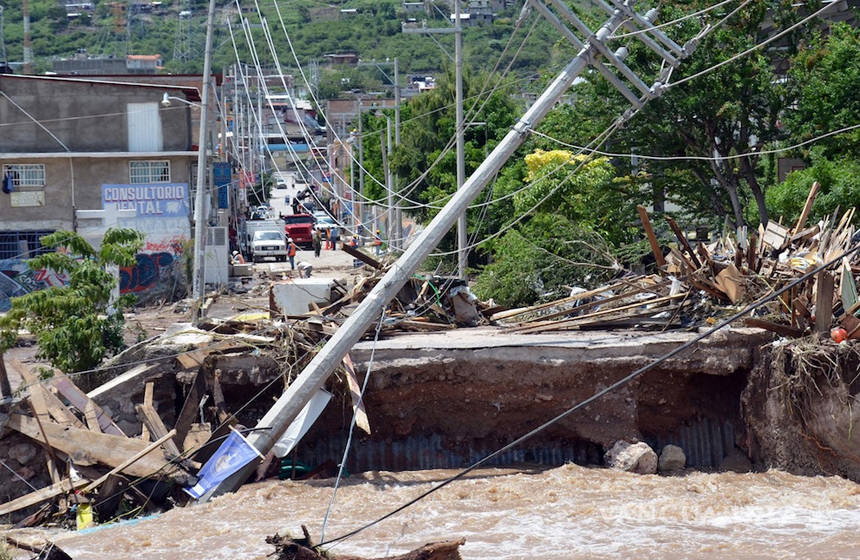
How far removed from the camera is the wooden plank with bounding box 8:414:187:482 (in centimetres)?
1475

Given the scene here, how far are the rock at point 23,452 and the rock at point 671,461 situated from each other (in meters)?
8.75

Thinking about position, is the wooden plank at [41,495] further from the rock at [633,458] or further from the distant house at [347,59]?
the distant house at [347,59]

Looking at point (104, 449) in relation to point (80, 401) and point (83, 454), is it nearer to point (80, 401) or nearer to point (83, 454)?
point (83, 454)

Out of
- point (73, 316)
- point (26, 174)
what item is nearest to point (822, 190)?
point (73, 316)

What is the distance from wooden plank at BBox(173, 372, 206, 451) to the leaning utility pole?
142 centimetres

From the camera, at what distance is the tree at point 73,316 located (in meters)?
17.7

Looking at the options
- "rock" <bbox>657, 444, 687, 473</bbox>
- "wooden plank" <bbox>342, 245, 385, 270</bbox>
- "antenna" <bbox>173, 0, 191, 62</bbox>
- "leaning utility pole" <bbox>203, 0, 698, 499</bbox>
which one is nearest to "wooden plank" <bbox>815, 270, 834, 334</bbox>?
"rock" <bbox>657, 444, 687, 473</bbox>

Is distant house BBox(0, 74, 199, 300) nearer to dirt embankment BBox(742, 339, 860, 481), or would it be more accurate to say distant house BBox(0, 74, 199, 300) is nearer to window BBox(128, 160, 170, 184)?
Result: window BBox(128, 160, 170, 184)

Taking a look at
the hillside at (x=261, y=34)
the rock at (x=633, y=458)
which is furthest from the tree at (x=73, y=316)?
the hillside at (x=261, y=34)

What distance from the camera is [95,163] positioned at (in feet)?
118

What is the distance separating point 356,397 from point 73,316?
5.55 meters

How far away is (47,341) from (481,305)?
7.17m

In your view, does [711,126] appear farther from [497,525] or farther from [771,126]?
[497,525]

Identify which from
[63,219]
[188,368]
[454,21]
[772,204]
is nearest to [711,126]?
[772,204]
